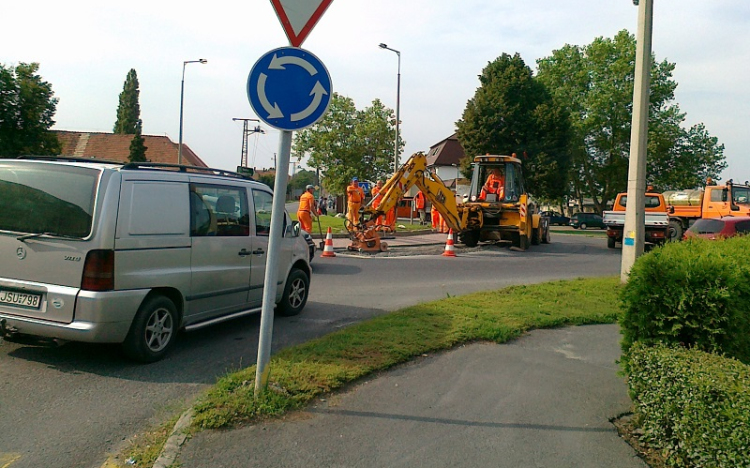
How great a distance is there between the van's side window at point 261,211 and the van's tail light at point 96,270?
224cm

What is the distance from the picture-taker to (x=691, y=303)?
13.0ft

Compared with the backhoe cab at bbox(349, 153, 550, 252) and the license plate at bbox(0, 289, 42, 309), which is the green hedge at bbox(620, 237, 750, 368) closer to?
the license plate at bbox(0, 289, 42, 309)

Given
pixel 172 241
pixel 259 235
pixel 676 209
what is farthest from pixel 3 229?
pixel 676 209

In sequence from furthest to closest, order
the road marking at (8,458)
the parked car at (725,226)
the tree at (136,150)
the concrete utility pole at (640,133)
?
the tree at (136,150) → the parked car at (725,226) → the concrete utility pole at (640,133) → the road marking at (8,458)

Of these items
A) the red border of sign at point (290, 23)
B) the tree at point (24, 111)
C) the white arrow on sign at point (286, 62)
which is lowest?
the white arrow on sign at point (286, 62)

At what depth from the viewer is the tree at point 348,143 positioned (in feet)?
136

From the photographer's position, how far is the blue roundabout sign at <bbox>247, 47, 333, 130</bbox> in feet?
13.8

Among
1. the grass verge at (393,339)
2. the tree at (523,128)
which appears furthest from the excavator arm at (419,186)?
the tree at (523,128)

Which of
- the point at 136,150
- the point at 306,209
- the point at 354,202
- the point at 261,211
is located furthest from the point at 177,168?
the point at 136,150

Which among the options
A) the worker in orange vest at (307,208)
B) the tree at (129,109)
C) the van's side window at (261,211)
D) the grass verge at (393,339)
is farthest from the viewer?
the tree at (129,109)

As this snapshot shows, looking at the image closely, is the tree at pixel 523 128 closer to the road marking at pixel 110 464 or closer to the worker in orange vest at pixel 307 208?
the worker in orange vest at pixel 307 208

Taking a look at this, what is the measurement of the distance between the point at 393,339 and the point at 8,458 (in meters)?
3.56

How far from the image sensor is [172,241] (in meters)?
5.96

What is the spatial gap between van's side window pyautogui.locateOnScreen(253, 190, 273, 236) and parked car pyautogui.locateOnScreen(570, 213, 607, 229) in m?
48.9
